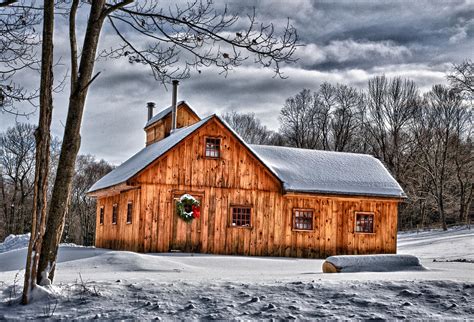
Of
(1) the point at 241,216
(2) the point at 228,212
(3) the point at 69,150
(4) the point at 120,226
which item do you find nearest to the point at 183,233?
(2) the point at 228,212

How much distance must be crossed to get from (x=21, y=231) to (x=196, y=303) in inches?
1575

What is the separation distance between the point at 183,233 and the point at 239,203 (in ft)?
8.09

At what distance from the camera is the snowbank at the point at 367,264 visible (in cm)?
1299

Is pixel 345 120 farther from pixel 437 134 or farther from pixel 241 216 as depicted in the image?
pixel 241 216

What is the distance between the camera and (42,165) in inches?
331

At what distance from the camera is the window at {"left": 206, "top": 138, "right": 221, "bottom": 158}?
2189 centimetres

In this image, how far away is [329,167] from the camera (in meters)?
25.2

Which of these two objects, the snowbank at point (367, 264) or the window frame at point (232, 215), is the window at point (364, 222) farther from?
the snowbank at point (367, 264)

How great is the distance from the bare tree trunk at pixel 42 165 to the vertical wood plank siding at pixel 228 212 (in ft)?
38.6

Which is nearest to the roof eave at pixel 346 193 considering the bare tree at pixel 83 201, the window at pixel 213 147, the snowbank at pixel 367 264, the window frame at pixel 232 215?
the window frame at pixel 232 215

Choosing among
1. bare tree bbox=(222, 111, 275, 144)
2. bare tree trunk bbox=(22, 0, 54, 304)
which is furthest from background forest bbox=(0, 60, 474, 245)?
bare tree trunk bbox=(22, 0, 54, 304)

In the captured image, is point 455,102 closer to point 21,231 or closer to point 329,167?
point 329,167

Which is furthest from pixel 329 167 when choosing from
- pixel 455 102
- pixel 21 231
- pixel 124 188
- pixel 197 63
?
pixel 21 231

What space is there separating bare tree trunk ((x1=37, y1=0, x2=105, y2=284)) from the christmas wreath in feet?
35.9
